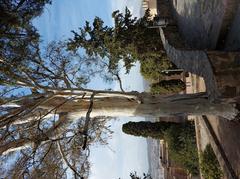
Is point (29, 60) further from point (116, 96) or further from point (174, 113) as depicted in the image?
point (174, 113)

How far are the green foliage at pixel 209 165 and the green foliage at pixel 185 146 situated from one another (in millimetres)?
4239

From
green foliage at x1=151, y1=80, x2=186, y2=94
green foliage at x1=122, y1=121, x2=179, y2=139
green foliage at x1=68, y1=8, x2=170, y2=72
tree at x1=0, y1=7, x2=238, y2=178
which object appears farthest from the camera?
green foliage at x1=122, y1=121, x2=179, y2=139

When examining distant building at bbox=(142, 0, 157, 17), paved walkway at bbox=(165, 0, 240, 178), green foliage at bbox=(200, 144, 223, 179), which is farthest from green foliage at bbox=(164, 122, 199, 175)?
distant building at bbox=(142, 0, 157, 17)

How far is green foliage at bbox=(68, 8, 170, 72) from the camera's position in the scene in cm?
2159

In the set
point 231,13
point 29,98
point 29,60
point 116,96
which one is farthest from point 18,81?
point 231,13

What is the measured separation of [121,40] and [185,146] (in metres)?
6.69

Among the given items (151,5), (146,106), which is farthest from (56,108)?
(151,5)

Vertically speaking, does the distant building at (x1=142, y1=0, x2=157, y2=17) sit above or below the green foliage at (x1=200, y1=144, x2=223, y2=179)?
above

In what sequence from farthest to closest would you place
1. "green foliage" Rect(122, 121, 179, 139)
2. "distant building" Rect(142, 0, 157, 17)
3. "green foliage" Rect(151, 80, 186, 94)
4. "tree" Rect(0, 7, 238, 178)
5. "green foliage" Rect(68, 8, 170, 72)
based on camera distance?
"distant building" Rect(142, 0, 157, 17) < "green foliage" Rect(122, 121, 179, 139) < "green foliage" Rect(151, 80, 186, 94) < "green foliage" Rect(68, 8, 170, 72) < "tree" Rect(0, 7, 238, 178)

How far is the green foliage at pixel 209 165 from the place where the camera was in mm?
16250

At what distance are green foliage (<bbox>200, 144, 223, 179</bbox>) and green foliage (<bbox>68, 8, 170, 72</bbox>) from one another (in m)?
6.72

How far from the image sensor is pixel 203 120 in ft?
57.8

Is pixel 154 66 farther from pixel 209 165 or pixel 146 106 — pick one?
pixel 146 106

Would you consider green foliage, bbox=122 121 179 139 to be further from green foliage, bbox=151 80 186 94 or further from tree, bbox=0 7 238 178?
tree, bbox=0 7 238 178
